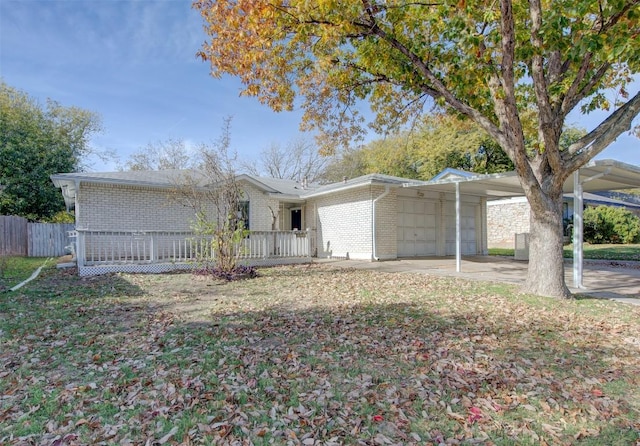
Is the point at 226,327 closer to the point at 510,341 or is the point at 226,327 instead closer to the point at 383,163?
the point at 510,341

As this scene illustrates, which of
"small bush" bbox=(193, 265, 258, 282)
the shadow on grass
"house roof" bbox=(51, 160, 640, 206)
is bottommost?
the shadow on grass

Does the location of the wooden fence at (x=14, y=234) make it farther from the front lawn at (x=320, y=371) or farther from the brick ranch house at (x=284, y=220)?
the front lawn at (x=320, y=371)

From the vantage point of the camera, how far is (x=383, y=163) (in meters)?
33.5

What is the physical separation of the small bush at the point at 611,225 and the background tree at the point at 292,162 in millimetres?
23242

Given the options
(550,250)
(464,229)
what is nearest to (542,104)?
(550,250)

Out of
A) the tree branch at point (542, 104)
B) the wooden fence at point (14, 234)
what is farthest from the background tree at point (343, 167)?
the tree branch at point (542, 104)

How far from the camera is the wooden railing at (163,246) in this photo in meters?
11.1

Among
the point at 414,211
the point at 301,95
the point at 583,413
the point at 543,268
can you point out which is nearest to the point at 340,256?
the point at 414,211

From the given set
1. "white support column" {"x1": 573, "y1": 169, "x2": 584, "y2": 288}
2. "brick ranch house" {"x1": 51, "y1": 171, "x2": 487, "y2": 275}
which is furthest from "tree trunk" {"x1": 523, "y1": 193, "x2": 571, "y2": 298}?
"brick ranch house" {"x1": 51, "y1": 171, "x2": 487, "y2": 275}

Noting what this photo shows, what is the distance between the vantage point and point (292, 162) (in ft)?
126

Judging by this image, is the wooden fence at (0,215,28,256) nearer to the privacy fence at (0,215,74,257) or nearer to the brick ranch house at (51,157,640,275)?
the privacy fence at (0,215,74,257)

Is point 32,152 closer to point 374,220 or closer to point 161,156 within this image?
point 161,156

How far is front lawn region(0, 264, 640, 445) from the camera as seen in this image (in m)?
2.77

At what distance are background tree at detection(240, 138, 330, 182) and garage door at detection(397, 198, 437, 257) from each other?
22187mm
